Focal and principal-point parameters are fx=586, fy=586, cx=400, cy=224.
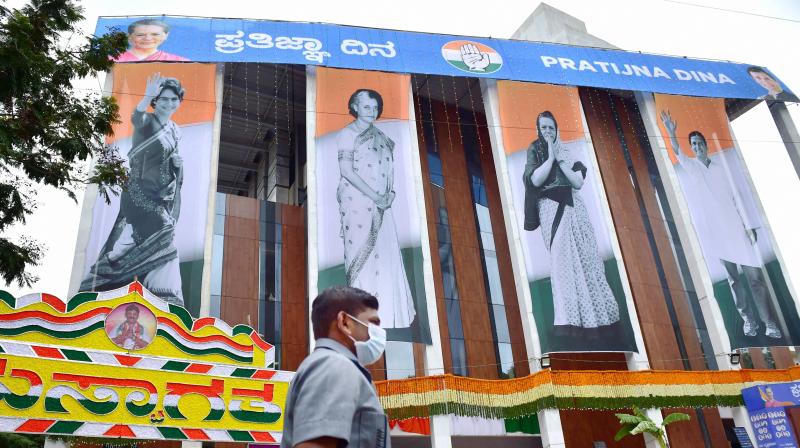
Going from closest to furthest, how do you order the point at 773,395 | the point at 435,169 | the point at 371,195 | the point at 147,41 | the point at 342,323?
the point at 342,323 < the point at 773,395 < the point at 371,195 < the point at 147,41 < the point at 435,169

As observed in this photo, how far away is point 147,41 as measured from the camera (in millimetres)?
20922

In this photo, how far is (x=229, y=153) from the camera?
30750 millimetres

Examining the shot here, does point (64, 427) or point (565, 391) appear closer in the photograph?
point (64, 427)

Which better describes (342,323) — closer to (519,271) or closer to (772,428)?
(519,271)

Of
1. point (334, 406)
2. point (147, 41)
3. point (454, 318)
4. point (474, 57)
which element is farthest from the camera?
point (474, 57)

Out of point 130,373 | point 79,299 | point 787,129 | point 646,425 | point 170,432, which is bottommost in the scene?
point 170,432

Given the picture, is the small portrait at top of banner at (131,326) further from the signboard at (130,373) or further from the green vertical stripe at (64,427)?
the green vertical stripe at (64,427)

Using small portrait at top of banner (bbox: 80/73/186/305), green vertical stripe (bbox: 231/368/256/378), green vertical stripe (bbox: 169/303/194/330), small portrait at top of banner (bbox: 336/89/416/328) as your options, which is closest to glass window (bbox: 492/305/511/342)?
small portrait at top of banner (bbox: 336/89/416/328)

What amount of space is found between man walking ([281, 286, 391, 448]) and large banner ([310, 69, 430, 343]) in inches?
606

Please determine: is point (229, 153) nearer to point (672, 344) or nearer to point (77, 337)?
point (77, 337)

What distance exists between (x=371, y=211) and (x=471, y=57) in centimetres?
844

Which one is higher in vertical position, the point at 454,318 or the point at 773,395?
the point at 454,318

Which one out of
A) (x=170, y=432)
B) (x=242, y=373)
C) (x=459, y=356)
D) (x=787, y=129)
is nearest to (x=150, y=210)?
(x=242, y=373)

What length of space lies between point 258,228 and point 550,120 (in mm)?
12597
